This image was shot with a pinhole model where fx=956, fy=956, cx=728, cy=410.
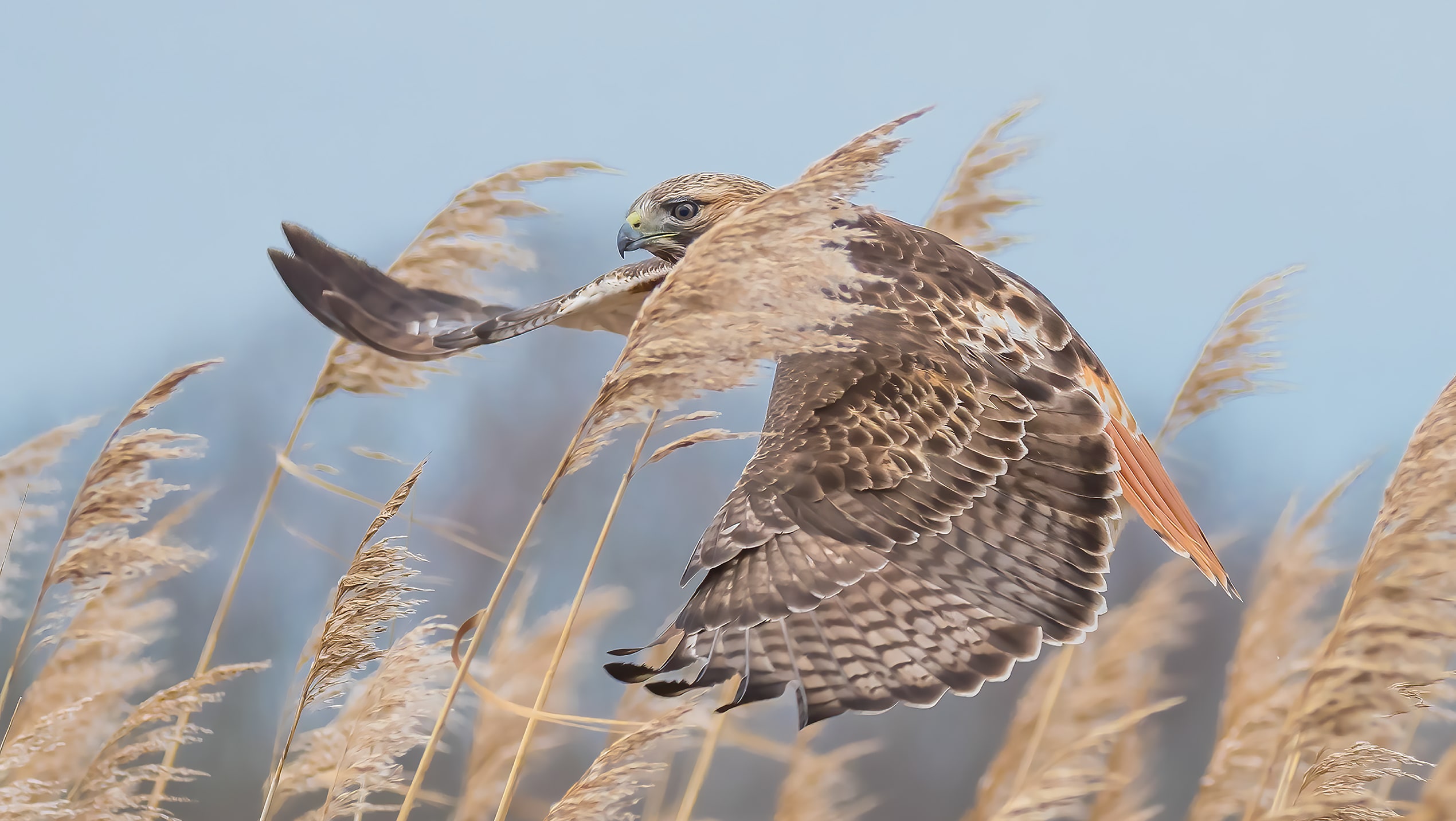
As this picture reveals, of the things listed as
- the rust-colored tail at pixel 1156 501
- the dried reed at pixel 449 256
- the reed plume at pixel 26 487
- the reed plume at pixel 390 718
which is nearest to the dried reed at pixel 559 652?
the reed plume at pixel 390 718

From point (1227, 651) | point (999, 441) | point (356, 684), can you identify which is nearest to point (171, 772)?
point (356, 684)

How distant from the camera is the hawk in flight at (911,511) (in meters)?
1.42

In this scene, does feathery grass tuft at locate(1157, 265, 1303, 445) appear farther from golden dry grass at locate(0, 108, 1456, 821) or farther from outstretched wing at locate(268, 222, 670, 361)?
outstretched wing at locate(268, 222, 670, 361)

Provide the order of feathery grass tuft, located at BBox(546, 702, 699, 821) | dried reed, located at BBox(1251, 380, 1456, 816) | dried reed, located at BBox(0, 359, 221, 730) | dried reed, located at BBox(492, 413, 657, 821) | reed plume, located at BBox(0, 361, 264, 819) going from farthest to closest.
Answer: dried reed, located at BBox(1251, 380, 1456, 816), dried reed, located at BBox(0, 359, 221, 730), reed plume, located at BBox(0, 361, 264, 819), dried reed, located at BBox(492, 413, 657, 821), feathery grass tuft, located at BBox(546, 702, 699, 821)

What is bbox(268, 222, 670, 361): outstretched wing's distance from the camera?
1.76 metres

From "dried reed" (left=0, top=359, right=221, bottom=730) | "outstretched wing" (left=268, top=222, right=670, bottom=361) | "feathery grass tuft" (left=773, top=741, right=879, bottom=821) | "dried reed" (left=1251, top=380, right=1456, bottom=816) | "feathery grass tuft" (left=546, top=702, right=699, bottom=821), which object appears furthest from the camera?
"feathery grass tuft" (left=773, top=741, right=879, bottom=821)

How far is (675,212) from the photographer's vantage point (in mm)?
1991

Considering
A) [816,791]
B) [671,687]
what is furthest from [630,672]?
[816,791]

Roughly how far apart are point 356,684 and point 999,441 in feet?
3.43

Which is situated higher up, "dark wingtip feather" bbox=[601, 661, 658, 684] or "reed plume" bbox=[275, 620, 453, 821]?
"dark wingtip feather" bbox=[601, 661, 658, 684]

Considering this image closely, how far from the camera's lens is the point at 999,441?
1497 millimetres

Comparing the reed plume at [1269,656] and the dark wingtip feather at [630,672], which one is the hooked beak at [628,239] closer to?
the dark wingtip feather at [630,672]

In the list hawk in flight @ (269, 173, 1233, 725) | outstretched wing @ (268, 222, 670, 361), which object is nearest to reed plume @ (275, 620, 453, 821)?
hawk in flight @ (269, 173, 1233, 725)

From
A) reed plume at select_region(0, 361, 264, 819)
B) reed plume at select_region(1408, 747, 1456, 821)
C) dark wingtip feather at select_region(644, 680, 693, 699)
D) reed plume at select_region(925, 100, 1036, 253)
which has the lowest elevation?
reed plume at select_region(0, 361, 264, 819)
